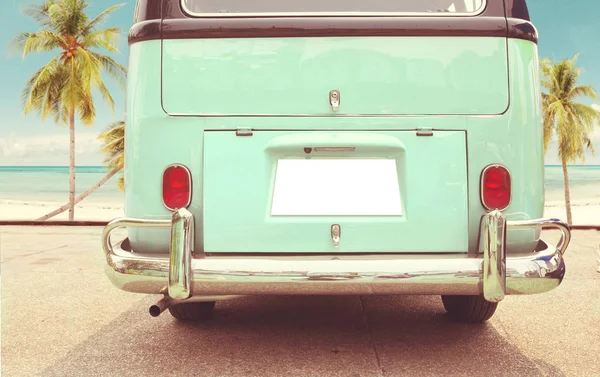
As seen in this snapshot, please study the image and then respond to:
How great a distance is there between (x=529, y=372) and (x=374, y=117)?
157 cm

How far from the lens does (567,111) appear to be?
2453 cm

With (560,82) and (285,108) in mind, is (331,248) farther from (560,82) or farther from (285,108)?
(560,82)

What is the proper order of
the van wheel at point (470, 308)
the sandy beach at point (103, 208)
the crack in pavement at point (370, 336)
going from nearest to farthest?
1. the crack in pavement at point (370, 336)
2. the van wheel at point (470, 308)
3. the sandy beach at point (103, 208)

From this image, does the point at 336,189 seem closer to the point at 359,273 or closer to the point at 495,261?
the point at 359,273

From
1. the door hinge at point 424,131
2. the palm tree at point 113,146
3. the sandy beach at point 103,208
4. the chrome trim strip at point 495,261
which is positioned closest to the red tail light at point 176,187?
the door hinge at point 424,131

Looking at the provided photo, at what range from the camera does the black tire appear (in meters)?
3.88

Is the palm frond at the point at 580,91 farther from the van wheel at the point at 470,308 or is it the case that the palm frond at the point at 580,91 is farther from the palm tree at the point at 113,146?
the van wheel at the point at 470,308

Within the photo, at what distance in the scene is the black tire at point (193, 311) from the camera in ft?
12.7

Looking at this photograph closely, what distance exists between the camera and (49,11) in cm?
2305

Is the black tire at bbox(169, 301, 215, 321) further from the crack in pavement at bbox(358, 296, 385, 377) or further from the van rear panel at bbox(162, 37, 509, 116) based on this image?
the van rear panel at bbox(162, 37, 509, 116)

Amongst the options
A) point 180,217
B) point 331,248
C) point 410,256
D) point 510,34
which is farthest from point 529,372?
point 180,217

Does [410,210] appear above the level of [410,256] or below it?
above

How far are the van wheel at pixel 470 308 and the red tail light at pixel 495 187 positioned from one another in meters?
1.17

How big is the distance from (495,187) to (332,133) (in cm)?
83
